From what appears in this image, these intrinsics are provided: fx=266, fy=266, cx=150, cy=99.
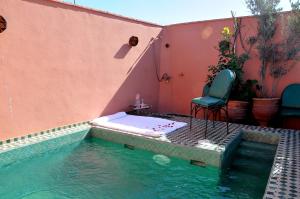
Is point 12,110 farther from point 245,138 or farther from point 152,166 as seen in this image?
point 245,138

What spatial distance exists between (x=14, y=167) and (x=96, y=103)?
6.56 ft

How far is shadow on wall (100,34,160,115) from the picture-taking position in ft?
18.4

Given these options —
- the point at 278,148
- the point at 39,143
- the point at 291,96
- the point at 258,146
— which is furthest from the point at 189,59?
the point at 39,143

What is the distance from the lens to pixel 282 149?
11.9 feet

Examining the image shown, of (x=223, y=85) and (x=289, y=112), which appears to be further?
(x=289, y=112)

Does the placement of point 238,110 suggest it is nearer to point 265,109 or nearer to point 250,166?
point 265,109

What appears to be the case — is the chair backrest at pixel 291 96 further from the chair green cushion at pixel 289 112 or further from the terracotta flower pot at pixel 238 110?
the terracotta flower pot at pixel 238 110

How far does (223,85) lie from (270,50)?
1.53 meters

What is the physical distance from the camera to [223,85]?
170 inches

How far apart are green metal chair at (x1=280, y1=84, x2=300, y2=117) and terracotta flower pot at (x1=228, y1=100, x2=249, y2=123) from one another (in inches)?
25.2

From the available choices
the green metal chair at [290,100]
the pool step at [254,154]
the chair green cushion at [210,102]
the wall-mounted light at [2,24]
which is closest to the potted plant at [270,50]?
the green metal chair at [290,100]

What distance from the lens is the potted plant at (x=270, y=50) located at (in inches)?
193

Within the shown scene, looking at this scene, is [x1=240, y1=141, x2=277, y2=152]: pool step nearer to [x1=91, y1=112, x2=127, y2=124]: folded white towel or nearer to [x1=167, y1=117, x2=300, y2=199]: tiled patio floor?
[x1=167, y1=117, x2=300, y2=199]: tiled patio floor

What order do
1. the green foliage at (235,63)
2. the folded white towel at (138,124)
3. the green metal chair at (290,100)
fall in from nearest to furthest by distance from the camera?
1. the folded white towel at (138,124)
2. the green metal chair at (290,100)
3. the green foliage at (235,63)
